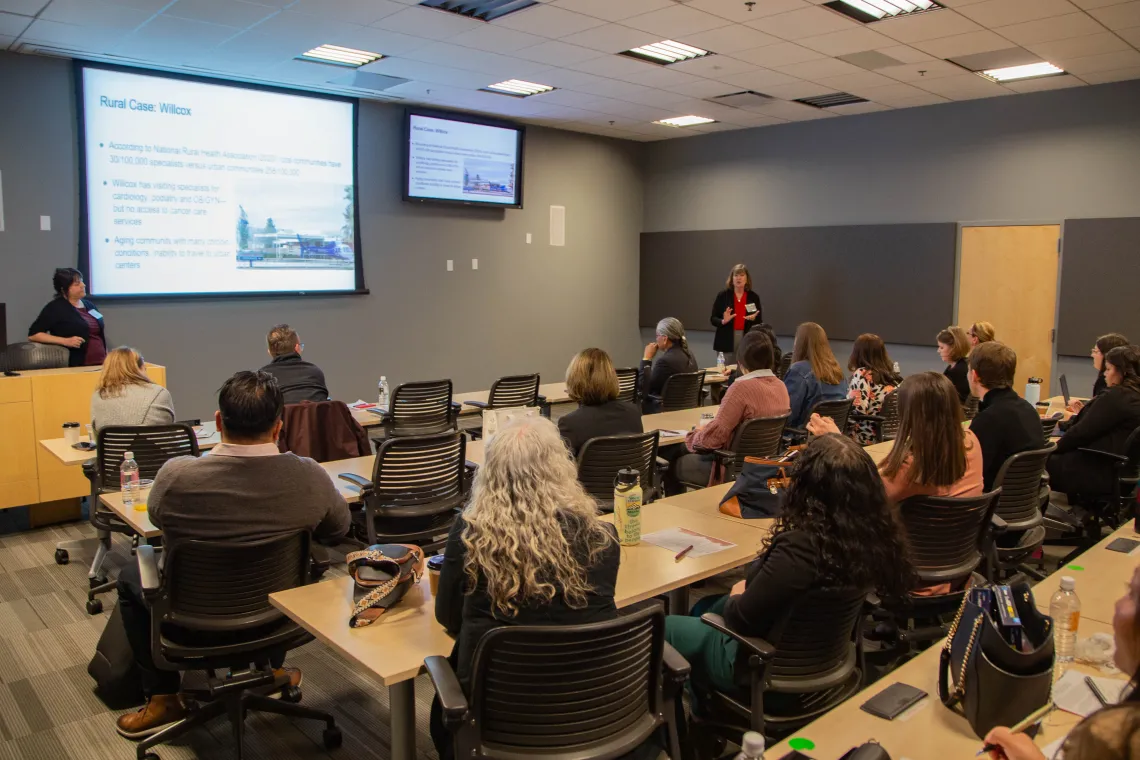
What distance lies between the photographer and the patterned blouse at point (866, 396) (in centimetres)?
552

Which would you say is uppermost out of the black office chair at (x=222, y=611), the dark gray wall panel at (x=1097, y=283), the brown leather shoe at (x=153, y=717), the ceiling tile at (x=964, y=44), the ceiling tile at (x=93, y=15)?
the ceiling tile at (x=964, y=44)

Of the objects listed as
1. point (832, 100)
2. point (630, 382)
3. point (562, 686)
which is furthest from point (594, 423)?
point (832, 100)

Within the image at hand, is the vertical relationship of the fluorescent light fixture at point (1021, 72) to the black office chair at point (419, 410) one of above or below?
above

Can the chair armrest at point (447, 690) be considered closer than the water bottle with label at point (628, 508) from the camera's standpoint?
Yes

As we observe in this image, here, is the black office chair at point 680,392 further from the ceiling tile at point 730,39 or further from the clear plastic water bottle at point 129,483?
the clear plastic water bottle at point 129,483

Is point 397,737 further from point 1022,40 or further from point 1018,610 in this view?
point 1022,40

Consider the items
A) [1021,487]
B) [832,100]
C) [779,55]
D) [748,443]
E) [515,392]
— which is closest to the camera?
[1021,487]

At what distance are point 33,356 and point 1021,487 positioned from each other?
5.99 metres

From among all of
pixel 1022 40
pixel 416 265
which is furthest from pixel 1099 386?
pixel 416 265

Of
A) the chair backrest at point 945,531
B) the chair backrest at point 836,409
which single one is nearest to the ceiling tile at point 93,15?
the chair backrest at point 836,409

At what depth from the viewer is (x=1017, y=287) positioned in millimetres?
8273

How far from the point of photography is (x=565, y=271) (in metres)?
10.6

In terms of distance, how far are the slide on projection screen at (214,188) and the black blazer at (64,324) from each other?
820 mm

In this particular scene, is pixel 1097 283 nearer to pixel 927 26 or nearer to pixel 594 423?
pixel 927 26
